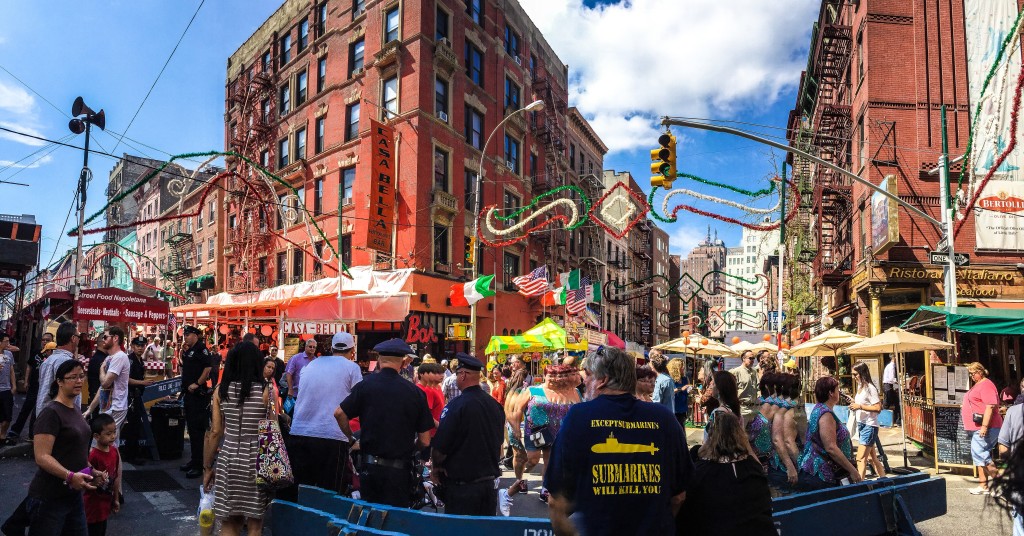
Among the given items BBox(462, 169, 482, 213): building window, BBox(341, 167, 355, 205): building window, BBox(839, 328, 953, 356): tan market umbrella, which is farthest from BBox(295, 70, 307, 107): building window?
BBox(839, 328, 953, 356): tan market umbrella

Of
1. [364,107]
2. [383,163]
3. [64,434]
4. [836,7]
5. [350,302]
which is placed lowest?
[64,434]

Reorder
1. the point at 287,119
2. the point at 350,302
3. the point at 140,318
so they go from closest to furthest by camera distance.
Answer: the point at 140,318
the point at 350,302
the point at 287,119

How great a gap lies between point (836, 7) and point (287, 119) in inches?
1041

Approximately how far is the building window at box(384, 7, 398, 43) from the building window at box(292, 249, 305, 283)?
34.9ft

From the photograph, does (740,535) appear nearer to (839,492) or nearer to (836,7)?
(839,492)

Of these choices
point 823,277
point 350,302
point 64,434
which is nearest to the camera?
point 64,434

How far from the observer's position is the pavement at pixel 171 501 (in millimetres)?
7102

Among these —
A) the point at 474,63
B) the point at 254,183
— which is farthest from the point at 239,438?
the point at 254,183

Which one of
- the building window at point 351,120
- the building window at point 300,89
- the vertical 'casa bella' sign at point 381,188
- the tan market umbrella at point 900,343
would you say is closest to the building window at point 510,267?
the vertical 'casa bella' sign at point 381,188

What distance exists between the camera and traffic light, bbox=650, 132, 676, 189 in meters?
13.5

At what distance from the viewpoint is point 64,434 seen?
15.0 ft

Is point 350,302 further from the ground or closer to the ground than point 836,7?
closer to the ground

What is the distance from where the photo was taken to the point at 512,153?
1314 inches

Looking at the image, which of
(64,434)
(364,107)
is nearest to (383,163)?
(364,107)
